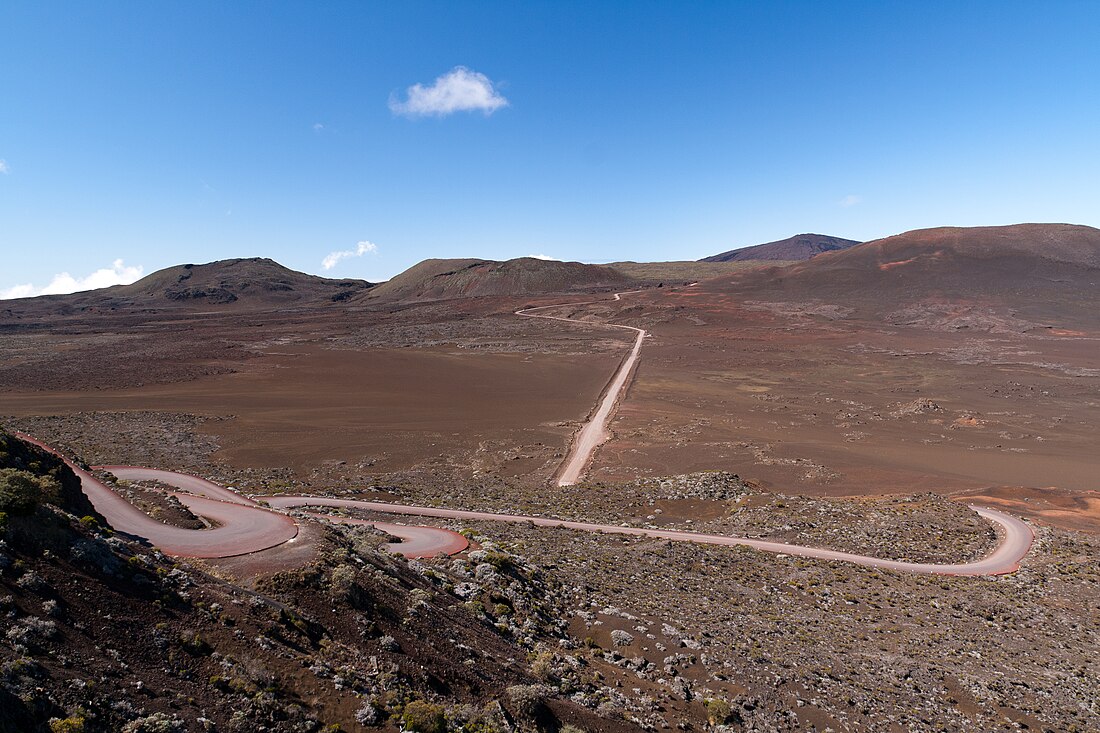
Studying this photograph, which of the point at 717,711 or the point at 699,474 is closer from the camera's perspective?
the point at 717,711

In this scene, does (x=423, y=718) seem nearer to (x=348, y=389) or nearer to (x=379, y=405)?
(x=379, y=405)

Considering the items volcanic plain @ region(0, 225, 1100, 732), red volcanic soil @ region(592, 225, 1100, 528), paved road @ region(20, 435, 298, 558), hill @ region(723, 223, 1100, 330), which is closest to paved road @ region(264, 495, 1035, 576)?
volcanic plain @ region(0, 225, 1100, 732)

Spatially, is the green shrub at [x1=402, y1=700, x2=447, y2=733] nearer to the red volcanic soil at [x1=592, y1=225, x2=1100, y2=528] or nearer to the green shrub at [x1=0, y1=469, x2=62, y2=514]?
the green shrub at [x1=0, y1=469, x2=62, y2=514]

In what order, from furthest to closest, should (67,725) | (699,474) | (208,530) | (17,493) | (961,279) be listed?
(961,279)
(699,474)
(208,530)
(17,493)
(67,725)

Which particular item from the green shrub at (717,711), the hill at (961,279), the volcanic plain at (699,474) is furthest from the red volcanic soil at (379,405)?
the hill at (961,279)

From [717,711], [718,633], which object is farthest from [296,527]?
[718,633]

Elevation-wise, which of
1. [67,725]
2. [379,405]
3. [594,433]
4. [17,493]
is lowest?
[594,433]

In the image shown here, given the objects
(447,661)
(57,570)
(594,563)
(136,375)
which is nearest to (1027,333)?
(594,563)
